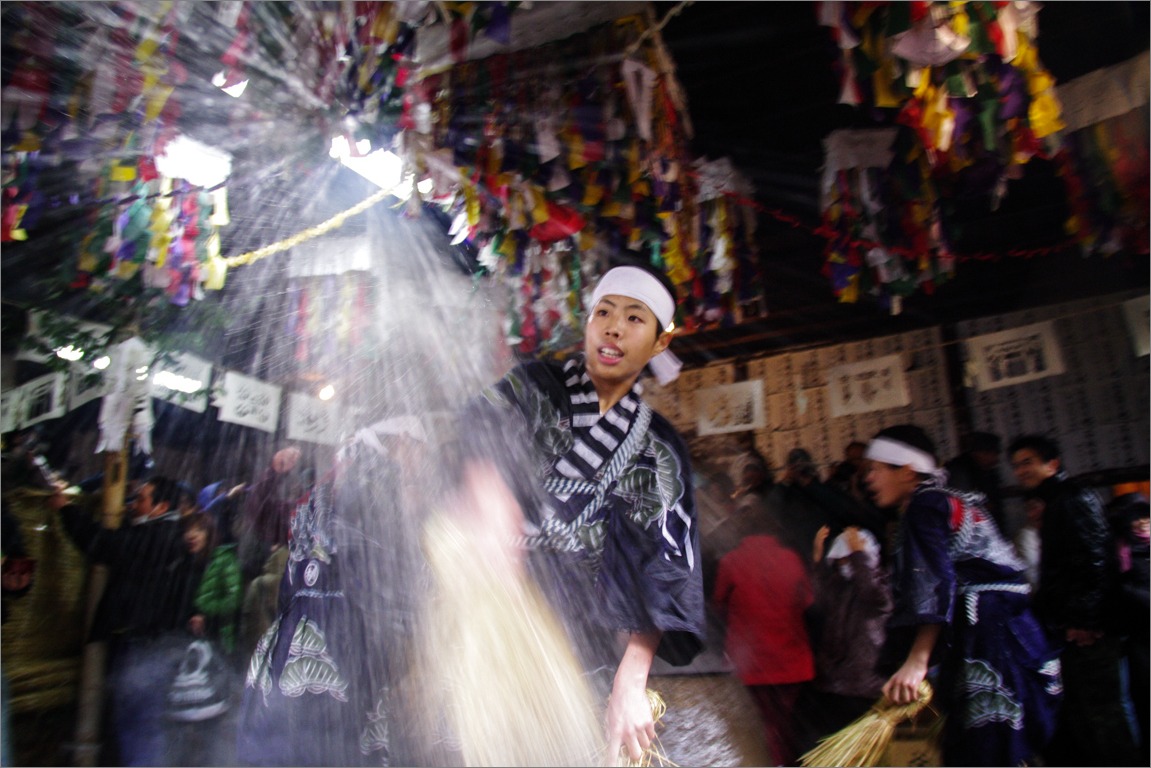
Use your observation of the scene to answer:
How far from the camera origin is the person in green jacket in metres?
4.12

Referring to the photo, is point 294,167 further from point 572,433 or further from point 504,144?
point 572,433

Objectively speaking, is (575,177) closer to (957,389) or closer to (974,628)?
(957,389)

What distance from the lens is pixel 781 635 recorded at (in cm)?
317

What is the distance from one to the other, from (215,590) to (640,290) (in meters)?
2.88

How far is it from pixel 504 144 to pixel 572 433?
54.9 inches

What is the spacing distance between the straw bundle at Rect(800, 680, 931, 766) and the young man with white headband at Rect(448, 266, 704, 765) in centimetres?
60

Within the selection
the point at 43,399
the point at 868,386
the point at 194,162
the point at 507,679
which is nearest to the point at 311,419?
the point at 194,162

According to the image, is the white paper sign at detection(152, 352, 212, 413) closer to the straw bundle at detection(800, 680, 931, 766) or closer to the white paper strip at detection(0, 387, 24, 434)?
the white paper strip at detection(0, 387, 24, 434)

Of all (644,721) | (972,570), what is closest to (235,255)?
(644,721)

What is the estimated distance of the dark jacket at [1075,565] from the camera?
294 centimetres

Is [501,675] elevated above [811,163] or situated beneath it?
situated beneath

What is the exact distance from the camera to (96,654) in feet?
14.0

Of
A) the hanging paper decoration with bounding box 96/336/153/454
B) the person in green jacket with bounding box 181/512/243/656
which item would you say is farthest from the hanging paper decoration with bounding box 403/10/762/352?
the hanging paper decoration with bounding box 96/336/153/454

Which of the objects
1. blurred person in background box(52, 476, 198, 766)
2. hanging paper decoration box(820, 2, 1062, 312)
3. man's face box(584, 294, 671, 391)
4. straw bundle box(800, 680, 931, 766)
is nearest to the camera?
hanging paper decoration box(820, 2, 1062, 312)
